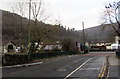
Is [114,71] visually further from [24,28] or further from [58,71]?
[24,28]

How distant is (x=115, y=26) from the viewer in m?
49.7

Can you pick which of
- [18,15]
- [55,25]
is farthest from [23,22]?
[55,25]

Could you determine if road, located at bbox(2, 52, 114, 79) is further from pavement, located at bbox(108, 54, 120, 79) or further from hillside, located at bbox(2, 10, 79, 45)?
hillside, located at bbox(2, 10, 79, 45)

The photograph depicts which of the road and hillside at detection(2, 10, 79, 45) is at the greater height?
hillside at detection(2, 10, 79, 45)

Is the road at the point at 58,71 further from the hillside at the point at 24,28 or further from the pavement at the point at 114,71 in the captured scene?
the hillside at the point at 24,28

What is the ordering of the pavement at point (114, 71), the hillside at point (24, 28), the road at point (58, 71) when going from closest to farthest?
1. the pavement at point (114, 71)
2. the road at point (58, 71)
3. the hillside at point (24, 28)

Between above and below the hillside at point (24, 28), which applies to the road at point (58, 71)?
below

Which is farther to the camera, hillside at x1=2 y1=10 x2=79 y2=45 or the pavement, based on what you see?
hillside at x1=2 y1=10 x2=79 y2=45

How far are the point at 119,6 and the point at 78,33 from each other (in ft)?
279

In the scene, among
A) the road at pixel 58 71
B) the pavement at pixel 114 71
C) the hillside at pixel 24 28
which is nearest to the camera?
the pavement at pixel 114 71

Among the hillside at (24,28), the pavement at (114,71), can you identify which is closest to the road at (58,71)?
the pavement at (114,71)

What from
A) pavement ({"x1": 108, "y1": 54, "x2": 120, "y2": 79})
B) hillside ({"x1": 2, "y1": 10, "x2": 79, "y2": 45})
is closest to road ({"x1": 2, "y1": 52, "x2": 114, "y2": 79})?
pavement ({"x1": 108, "y1": 54, "x2": 120, "y2": 79})

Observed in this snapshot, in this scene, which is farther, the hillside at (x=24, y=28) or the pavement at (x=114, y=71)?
the hillside at (x=24, y=28)

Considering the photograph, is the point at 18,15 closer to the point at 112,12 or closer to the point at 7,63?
the point at 7,63
